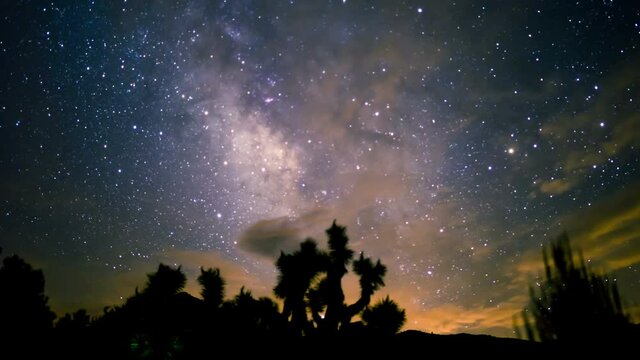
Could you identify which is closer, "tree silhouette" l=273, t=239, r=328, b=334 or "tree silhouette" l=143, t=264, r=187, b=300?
"tree silhouette" l=143, t=264, r=187, b=300

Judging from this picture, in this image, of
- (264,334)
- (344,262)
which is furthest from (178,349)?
(344,262)

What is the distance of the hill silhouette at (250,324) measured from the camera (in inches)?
346

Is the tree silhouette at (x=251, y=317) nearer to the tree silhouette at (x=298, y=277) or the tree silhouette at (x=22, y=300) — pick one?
the tree silhouette at (x=298, y=277)

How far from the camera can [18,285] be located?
30.9ft

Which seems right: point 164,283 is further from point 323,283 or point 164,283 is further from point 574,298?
point 574,298

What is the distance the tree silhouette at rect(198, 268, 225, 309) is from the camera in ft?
36.5

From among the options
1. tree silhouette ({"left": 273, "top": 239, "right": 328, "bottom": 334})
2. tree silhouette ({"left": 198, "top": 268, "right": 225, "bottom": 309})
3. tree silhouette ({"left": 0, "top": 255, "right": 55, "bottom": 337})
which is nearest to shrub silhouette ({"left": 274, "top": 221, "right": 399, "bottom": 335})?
tree silhouette ({"left": 273, "top": 239, "right": 328, "bottom": 334})

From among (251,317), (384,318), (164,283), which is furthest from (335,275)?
(164,283)

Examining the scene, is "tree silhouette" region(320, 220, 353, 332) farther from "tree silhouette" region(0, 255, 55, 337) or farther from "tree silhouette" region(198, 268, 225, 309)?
"tree silhouette" region(0, 255, 55, 337)

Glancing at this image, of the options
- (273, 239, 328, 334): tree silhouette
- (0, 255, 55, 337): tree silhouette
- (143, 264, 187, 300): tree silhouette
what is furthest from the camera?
(273, 239, 328, 334): tree silhouette

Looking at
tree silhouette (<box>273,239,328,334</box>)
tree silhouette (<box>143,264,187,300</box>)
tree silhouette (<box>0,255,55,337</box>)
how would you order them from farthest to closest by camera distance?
tree silhouette (<box>273,239,328,334</box>) → tree silhouette (<box>143,264,187,300</box>) → tree silhouette (<box>0,255,55,337</box>)

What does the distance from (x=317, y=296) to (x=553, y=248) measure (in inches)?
666

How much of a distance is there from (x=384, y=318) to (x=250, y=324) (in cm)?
391

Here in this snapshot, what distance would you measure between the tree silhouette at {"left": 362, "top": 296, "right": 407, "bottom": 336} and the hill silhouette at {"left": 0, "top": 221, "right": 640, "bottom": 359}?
0.03 m
